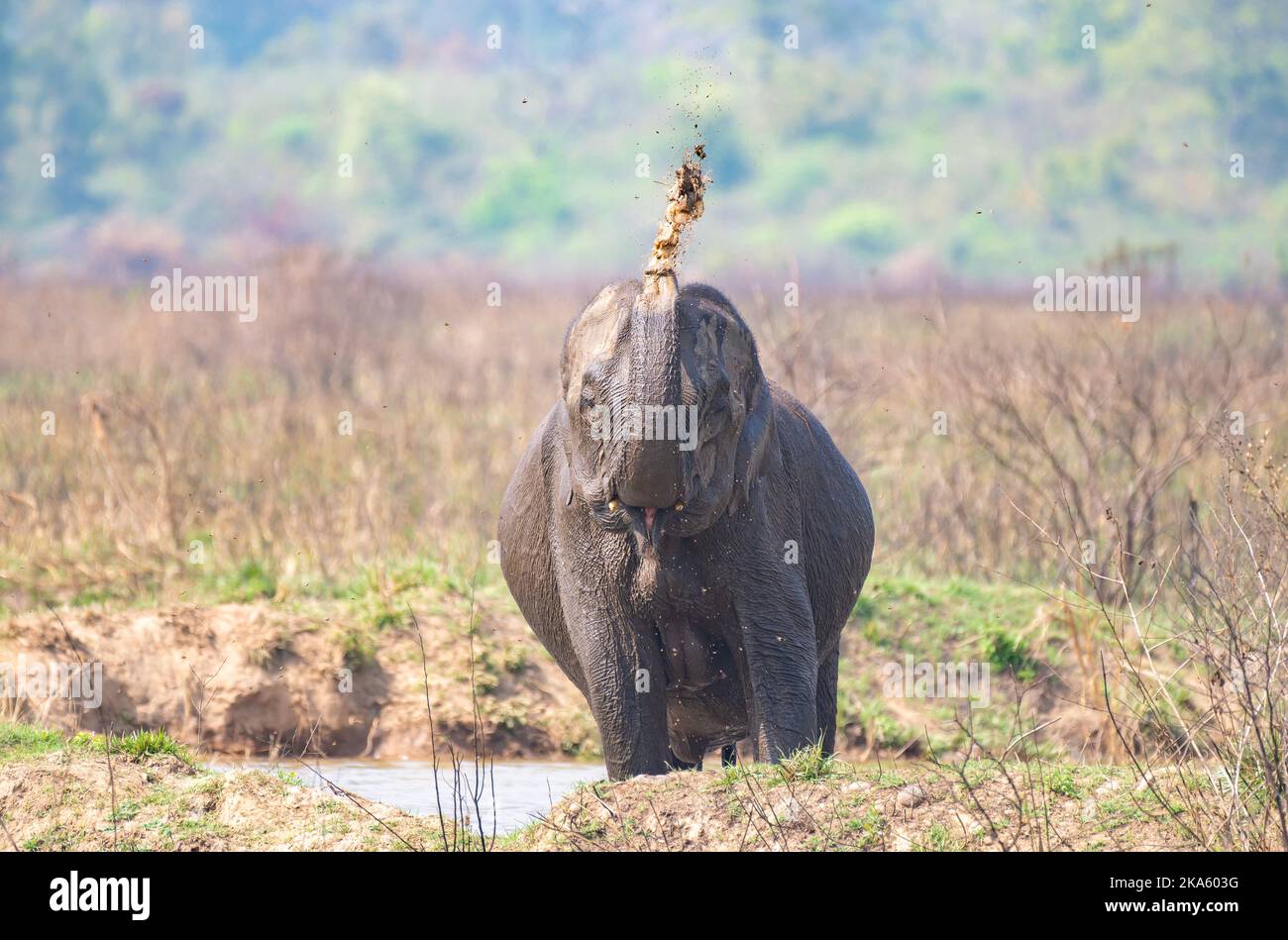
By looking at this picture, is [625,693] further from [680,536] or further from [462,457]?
[462,457]

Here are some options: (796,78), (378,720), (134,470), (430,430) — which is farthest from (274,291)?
(796,78)

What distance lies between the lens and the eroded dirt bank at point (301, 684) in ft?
39.9

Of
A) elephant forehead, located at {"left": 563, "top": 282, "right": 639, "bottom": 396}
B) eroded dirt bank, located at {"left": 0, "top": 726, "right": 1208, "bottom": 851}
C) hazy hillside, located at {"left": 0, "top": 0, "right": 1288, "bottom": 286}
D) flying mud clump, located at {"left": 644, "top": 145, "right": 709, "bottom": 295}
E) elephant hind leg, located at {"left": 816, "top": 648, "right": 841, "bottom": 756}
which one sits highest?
hazy hillside, located at {"left": 0, "top": 0, "right": 1288, "bottom": 286}

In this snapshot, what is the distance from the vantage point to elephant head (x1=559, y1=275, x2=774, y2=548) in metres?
6.89

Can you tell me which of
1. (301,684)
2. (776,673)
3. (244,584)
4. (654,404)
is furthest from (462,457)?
(654,404)

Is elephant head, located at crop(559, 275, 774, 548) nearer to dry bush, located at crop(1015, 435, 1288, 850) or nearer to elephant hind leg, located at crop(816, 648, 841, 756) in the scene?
dry bush, located at crop(1015, 435, 1288, 850)

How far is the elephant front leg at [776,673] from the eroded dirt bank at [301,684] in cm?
459

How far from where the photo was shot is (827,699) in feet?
30.4

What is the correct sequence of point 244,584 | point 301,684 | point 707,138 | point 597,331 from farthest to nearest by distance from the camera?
point 707,138, point 244,584, point 301,684, point 597,331

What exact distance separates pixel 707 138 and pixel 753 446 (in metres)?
87.9

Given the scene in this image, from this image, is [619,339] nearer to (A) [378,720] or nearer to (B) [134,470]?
(A) [378,720]

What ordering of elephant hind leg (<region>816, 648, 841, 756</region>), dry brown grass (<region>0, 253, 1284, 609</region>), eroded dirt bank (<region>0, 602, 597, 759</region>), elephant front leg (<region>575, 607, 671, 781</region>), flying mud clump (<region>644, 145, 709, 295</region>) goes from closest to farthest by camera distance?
flying mud clump (<region>644, 145, 709, 295</region>) → elephant front leg (<region>575, 607, 671, 781</region>) → elephant hind leg (<region>816, 648, 841, 756</region>) → eroded dirt bank (<region>0, 602, 597, 759</region>) → dry brown grass (<region>0, 253, 1284, 609</region>)

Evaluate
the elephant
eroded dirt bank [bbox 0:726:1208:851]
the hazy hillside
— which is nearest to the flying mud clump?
the elephant

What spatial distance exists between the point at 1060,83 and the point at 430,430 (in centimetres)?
8182
